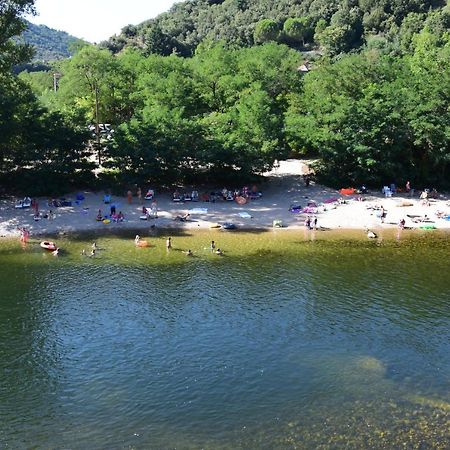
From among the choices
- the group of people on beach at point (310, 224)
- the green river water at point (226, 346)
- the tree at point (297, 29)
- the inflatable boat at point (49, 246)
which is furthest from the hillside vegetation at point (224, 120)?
the tree at point (297, 29)

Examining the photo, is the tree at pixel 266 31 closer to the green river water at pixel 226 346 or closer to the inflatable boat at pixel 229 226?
the inflatable boat at pixel 229 226

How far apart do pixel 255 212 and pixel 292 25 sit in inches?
4662

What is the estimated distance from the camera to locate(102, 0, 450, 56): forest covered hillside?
147375mm

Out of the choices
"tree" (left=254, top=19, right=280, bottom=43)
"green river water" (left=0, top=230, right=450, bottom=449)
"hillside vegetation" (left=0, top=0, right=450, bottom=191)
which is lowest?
"green river water" (left=0, top=230, right=450, bottom=449)

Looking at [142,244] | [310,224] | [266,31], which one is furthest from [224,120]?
[266,31]

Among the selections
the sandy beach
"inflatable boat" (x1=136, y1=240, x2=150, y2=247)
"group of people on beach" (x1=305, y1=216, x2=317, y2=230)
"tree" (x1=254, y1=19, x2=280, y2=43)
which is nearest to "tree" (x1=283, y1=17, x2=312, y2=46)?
"tree" (x1=254, y1=19, x2=280, y2=43)

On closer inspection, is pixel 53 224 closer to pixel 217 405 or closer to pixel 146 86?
pixel 146 86

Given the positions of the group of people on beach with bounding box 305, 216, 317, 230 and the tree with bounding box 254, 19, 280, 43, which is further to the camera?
the tree with bounding box 254, 19, 280, 43

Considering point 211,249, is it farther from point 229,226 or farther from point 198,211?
point 198,211

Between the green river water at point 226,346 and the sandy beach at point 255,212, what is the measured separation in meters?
4.49

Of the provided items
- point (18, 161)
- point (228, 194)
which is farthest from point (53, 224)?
point (228, 194)

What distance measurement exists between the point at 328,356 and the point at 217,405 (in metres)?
8.07

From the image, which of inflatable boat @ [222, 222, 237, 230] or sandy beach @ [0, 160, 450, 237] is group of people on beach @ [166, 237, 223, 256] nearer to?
inflatable boat @ [222, 222, 237, 230]

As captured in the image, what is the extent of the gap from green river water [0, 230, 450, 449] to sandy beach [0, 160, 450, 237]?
4493 millimetres
